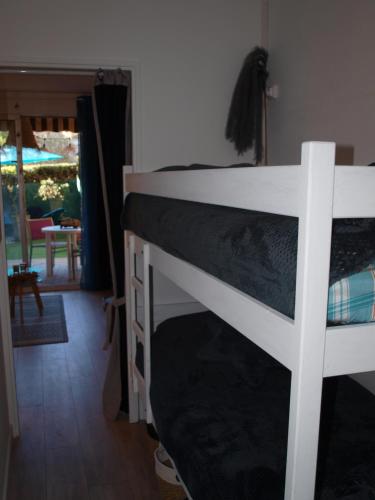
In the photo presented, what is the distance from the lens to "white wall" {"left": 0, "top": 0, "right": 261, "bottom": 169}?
2.43m

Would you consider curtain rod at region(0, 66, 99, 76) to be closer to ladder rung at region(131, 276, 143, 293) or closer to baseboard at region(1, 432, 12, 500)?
ladder rung at region(131, 276, 143, 293)

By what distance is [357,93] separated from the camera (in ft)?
6.27

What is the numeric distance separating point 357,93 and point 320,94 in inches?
11.5

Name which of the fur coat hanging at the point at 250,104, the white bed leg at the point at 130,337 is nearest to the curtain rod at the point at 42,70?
the fur coat hanging at the point at 250,104

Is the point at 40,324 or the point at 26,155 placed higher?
the point at 26,155

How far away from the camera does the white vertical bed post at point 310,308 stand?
2.52ft

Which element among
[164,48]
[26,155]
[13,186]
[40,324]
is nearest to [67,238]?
[13,186]

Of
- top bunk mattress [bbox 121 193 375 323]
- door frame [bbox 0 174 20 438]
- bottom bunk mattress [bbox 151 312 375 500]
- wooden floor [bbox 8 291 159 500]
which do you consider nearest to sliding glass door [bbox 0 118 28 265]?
wooden floor [bbox 8 291 159 500]

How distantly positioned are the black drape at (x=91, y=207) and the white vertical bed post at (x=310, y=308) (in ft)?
15.7

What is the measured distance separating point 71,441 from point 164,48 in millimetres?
2168

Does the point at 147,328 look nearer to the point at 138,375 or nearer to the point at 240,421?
the point at 138,375

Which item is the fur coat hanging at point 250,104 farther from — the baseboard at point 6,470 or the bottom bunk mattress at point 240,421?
the baseboard at point 6,470

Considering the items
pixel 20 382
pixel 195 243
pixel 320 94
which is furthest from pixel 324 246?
pixel 20 382

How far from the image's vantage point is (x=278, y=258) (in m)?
0.85
